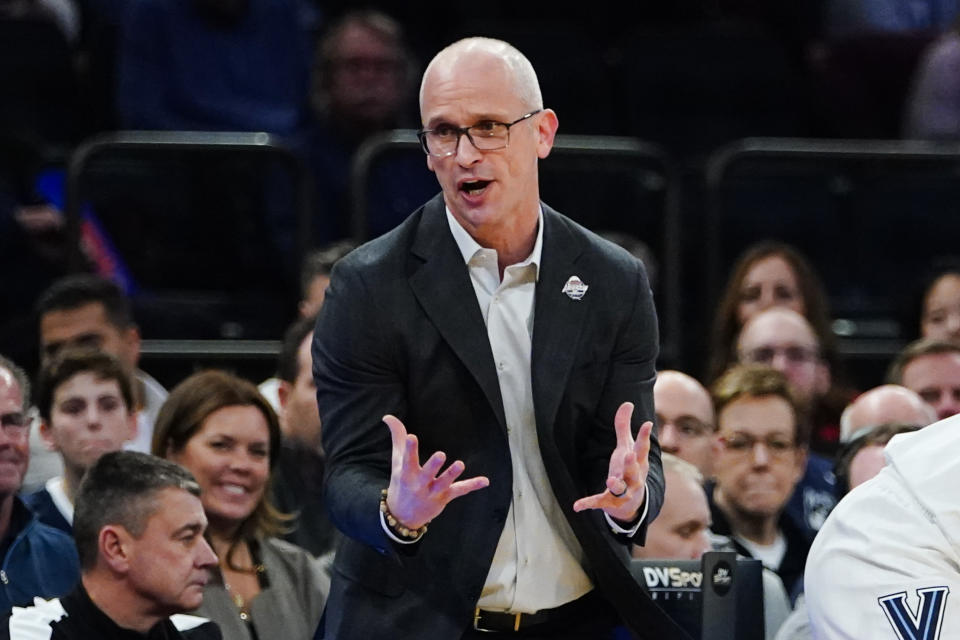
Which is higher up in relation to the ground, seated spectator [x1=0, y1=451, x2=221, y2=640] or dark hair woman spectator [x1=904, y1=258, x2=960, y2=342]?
dark hair woman spectator [x1=904, y1=258, x2=960, y2=342]

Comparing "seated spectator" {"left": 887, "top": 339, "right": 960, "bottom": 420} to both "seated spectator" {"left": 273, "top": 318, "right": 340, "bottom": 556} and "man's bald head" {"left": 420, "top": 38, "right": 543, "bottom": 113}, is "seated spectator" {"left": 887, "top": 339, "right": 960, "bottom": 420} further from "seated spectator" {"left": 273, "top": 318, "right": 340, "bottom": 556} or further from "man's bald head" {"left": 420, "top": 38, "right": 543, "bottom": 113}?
"man's bald head" {"left": 420, "top": 38, "right": 543, "bottom": 113}

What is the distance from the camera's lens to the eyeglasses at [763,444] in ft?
17.4

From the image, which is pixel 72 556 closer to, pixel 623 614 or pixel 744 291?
pixel 623 614

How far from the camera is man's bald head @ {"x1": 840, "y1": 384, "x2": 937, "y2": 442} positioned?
17.3 ft

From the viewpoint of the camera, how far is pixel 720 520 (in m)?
5.23

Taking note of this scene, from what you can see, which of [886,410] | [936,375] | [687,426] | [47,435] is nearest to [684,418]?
[687,426]

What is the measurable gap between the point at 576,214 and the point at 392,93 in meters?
0.93

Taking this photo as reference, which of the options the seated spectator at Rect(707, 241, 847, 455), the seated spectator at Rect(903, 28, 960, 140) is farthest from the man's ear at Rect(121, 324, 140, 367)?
the seated spectator at Rect(903, 28, 960, 140)

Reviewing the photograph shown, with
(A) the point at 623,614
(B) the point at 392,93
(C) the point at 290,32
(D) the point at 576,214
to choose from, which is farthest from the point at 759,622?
(C) the point at 290,32

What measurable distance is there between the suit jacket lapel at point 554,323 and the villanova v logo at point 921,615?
2.42 ft

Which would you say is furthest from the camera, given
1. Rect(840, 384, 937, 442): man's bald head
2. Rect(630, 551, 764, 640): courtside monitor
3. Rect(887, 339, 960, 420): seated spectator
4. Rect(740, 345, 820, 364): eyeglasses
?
Rect(740, 345, 820, 364): eyeglasses

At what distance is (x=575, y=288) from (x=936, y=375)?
9.60 ft

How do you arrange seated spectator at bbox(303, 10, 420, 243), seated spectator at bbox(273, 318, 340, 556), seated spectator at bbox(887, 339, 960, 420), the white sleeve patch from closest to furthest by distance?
the white sleeve patch, seated spectator at bbox(273, 318, 340, 556), seated spectator at bbox(887, 339, 960, 420), seated spectator at bbox(303, 10, 420, 243)

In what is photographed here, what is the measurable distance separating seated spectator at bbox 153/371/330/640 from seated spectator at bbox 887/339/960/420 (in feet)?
7.30
